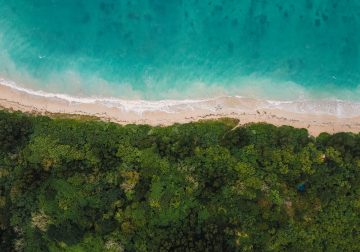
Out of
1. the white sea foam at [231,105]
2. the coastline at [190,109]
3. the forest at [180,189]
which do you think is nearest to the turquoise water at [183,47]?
the white sea foam at [231,105]

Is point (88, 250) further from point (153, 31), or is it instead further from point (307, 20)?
point (307, 20)

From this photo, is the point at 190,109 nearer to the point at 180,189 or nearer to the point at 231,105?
the point at 231,105

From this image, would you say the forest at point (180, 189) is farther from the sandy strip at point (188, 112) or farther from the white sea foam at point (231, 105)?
the white sea foam at point (231, 105)

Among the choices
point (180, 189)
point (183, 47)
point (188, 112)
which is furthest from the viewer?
point (183, 47)

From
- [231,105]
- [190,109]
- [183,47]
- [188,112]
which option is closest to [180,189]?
[188,112]

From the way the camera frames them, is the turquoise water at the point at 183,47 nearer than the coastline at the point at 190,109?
No
